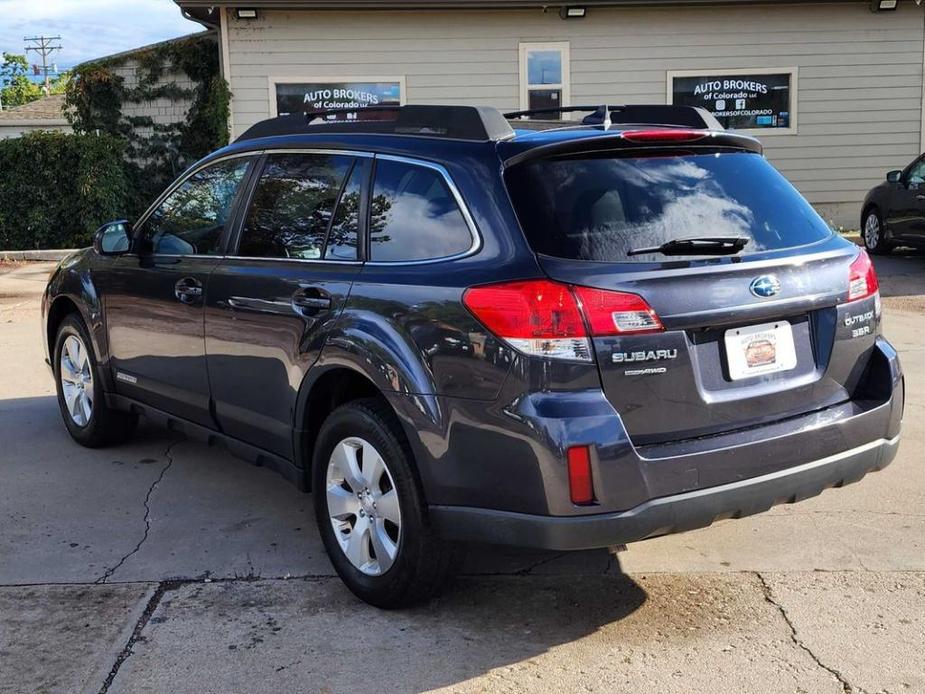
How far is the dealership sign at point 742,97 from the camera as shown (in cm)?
1639

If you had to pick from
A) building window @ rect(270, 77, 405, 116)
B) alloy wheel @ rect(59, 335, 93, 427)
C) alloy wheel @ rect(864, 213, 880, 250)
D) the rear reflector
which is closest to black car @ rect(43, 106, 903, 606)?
the rear reflector

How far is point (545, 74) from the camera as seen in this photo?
1606 centimetres

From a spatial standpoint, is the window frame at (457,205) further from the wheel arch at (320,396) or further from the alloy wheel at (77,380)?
the alloy wheel at (77,380)

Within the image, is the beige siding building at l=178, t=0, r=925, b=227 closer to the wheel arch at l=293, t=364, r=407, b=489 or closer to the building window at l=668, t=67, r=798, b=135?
the building window at l=668, t=67, r=798, b=135

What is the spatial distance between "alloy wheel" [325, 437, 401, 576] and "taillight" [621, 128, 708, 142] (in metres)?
1.46

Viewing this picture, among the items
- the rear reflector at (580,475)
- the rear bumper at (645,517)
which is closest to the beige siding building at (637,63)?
the rear bumper at (645,517)

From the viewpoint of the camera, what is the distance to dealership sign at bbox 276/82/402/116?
15750 millimetres

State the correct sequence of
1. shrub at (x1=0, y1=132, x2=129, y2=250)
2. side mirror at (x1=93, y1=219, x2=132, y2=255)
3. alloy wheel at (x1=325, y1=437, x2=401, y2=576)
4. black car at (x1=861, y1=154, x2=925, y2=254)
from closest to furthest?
alloy wheel at (x1=325, y1=437, x2=401, y2=576) < side mirror at (x1=93, y1=219, x2=132, y2=255) < black car at (x1=861, y1=154, x2=925, y2=254) < shrub at (x1=0, y1=132, x2=129, y2=250)

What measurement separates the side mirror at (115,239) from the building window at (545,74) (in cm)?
1129

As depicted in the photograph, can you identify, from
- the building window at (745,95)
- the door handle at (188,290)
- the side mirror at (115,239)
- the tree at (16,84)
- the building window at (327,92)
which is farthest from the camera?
the tree at (16,84)

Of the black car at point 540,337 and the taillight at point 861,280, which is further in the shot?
the taillight at point 861,280

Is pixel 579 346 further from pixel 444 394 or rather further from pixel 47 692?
pixel 47 692

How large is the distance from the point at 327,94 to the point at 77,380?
34.6ft

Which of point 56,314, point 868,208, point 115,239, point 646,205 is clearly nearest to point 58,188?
point 56,314
